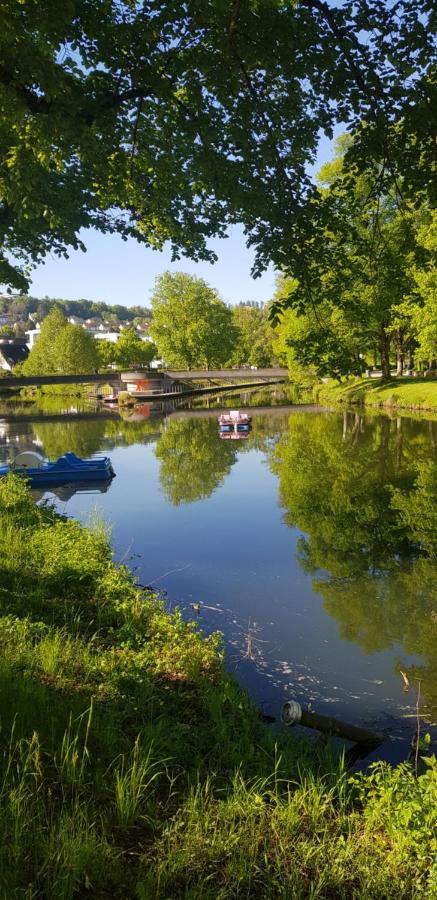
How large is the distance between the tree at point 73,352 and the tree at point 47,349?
292cm

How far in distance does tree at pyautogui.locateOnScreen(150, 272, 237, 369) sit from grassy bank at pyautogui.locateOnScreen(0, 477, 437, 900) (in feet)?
294

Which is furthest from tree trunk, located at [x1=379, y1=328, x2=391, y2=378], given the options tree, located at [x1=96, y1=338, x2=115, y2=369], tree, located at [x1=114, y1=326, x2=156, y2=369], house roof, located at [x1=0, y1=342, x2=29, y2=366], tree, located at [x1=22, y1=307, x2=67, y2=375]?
house roof, located at [x1=0, y1=342, x2=29, y2=366]

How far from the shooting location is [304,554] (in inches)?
612

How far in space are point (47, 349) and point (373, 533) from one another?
10410 cm

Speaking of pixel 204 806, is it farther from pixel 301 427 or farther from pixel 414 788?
pixel 301 427

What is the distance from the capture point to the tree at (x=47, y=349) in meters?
111

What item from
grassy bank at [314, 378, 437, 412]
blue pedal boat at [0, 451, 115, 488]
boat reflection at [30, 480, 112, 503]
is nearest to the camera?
boat reflection at [30, 480, 112, 503]

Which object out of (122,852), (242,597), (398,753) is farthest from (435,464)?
(122,852)

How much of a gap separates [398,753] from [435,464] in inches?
805

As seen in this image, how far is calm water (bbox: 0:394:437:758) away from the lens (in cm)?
912

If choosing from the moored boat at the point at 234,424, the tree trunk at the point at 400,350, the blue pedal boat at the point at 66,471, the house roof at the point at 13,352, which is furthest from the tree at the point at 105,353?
the blue pedal boat at the point at 66,471

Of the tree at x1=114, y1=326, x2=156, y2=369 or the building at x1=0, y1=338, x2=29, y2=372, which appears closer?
the tree at x1=114, y1=326, x2=156, y2=369

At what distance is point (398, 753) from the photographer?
708 cm

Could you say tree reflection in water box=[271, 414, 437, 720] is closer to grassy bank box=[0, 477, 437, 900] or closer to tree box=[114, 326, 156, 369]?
grassy bank box=[0, 477, 437, 900]
